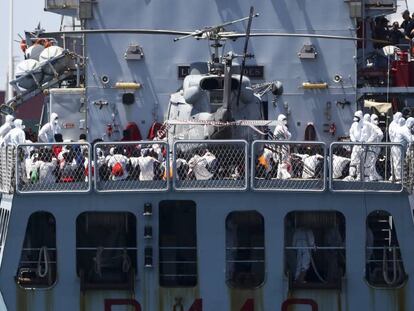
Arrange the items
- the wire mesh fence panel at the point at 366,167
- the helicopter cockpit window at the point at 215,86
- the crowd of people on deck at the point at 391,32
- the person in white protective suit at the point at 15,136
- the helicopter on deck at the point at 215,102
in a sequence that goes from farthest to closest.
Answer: the crowd of people on deck at the point at 391,32 < the person in white protective suit at the point at 15,136 < the helicopter cockpit window at the point at 215,86 < the helicopter on deck at the point at 215,102 < the wire mesh fence panel at the point at 366,167

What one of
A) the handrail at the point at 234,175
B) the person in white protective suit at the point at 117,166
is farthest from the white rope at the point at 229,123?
the person in white protective suit at the point at 117,166

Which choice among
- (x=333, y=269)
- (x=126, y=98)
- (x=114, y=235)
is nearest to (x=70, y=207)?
(x=114, y=235)

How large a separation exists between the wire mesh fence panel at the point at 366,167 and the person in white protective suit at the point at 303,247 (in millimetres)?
882

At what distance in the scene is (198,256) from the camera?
27.3m

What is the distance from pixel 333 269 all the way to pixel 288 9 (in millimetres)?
9207

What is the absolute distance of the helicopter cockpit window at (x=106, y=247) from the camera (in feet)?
90.7

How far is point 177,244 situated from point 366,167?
3104mm

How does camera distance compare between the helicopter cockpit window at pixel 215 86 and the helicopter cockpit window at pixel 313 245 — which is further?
the helicopter cockpit window at pixel 215 86

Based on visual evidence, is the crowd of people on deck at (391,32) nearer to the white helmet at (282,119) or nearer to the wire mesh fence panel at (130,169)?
the white helmet at (282,119)

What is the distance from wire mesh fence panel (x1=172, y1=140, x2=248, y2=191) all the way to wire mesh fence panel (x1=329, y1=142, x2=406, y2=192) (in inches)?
53.9

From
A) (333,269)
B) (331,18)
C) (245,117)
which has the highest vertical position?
(331,18)

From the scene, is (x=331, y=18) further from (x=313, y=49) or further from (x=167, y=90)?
(x=167, y=90)

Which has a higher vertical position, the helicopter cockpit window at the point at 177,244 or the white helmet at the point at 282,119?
the white helmet at the point at 282,119

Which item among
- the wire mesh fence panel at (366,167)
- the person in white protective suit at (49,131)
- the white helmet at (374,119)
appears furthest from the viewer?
the person in white protective suit at (49,131)
